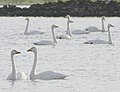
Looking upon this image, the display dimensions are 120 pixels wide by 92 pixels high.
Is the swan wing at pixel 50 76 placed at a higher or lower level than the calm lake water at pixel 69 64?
higher

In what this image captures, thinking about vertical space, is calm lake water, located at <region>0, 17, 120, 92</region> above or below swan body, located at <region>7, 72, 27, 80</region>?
below

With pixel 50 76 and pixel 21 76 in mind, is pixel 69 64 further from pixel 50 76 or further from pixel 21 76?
pixel 21 76

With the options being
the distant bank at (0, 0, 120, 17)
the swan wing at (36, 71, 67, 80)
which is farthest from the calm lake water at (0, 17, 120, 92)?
the distant bank at (0, 0, 120, 17)

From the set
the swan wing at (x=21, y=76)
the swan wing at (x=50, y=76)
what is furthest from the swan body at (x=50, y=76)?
the swan wing at (x=21, y=76)

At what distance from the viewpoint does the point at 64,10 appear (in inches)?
2286

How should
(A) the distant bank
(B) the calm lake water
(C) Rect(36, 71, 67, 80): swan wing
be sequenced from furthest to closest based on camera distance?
(A) the distant bank
(C) Rect(36, 71, 67, 80): swan wing
(B) the calm lake water

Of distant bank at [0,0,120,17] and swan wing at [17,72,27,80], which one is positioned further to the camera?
distant bank at [0,0,120,17]

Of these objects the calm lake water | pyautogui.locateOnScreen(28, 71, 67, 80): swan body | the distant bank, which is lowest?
the distant bank

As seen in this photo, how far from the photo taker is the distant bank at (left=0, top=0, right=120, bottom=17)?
5647cm

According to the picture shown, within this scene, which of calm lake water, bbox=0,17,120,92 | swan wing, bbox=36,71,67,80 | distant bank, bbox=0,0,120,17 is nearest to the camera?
calm lake water, bbox=0,17,120,92

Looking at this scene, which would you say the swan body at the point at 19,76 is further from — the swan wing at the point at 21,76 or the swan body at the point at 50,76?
the swan body at the point at 50,76

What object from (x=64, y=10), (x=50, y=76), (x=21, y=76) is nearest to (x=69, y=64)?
(x=50, y=76)

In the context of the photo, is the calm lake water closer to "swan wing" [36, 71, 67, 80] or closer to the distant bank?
"swan wing" [36, 71, 67, 80]

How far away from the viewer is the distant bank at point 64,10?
56.5m
